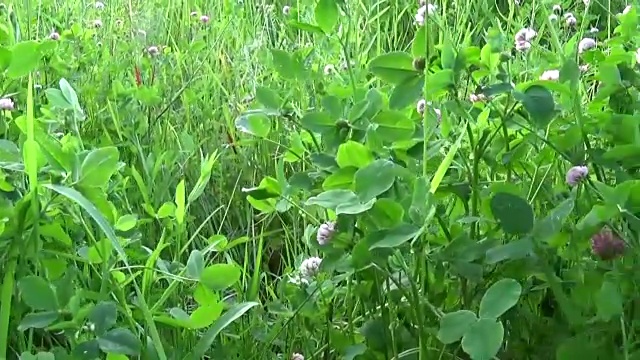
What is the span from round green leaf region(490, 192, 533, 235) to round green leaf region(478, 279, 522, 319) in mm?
72

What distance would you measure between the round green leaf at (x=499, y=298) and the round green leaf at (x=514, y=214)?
7cm

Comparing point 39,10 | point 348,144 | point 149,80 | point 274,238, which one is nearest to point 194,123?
point 149,80

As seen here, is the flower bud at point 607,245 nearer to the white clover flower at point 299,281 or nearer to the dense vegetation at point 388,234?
the dense vegetation at point 388,234

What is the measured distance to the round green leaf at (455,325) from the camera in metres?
0.77

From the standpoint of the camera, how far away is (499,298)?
2.55 feet

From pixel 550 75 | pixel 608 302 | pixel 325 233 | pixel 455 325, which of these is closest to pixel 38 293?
pixel 325 233

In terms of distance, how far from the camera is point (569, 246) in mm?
866

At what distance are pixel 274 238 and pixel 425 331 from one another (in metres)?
0.57

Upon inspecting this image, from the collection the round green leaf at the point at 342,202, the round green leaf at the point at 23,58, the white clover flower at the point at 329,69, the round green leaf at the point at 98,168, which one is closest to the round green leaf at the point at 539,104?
the round green leaf at the point at 342,202

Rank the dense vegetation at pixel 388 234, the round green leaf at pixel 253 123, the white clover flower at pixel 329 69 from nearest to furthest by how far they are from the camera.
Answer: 1. the dense vegetation at pixel 388 234
2. the round green leaf at pixel 253 123
3. the white clover flower at pixel 329 69

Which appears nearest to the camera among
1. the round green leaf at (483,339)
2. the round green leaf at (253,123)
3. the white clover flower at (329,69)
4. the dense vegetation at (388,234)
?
the round green leaf at (483,339)

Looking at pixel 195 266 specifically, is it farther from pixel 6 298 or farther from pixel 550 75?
pixel 550 75

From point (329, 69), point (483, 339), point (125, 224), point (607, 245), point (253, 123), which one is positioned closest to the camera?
point (483, 339)

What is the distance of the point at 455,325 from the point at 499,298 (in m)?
0.05
